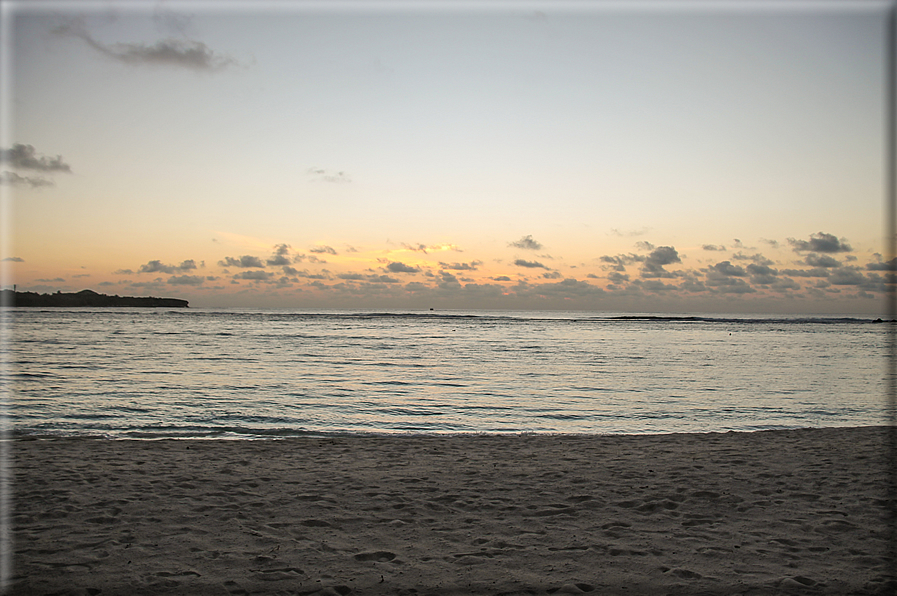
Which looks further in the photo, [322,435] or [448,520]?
[322,435]

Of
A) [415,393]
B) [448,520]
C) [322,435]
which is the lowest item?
[415,393]

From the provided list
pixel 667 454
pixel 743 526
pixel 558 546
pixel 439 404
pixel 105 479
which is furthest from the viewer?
pixel 439 404

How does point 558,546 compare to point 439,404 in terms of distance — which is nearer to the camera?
point 558,546

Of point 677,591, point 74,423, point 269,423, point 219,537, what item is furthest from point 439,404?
point 677,591

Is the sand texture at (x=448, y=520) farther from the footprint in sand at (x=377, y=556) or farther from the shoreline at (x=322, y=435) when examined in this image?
the shoreline at (x=322, y=435)

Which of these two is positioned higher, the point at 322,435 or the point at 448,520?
the point at 448,520

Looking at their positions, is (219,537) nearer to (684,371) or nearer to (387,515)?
(387,515)

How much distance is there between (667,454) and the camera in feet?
33.7

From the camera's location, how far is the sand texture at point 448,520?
16.6 ft

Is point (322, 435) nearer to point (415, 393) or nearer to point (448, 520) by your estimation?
point (448, 520)

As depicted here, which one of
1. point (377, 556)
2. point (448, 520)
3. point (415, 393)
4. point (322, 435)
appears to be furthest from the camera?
point (415, 393)

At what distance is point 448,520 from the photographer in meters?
6.64

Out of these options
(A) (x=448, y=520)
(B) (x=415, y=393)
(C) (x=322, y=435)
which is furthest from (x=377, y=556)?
(B) (x=415, y=393)

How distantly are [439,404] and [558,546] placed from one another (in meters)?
11.8
